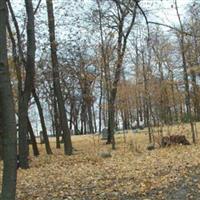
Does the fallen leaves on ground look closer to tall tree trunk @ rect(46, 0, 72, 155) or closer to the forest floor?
the forest floor

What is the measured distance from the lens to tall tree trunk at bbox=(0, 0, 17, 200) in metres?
8.33

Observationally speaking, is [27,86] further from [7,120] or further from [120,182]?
[7,120]

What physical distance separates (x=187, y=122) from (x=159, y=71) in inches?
175

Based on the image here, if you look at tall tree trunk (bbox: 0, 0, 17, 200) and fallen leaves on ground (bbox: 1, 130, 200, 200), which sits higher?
tall tree trunk (bbox: 0, 0, 17, 200)

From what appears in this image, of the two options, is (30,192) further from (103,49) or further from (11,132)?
(103,49)

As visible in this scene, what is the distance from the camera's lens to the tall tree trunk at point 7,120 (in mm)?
8328

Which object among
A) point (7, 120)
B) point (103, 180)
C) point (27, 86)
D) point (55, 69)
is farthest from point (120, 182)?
point (55, 69)

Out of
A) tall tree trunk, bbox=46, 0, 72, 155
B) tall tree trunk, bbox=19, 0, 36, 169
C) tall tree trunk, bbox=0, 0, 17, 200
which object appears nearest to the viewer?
tall tree trunk, bbox=0, 0, 17, 200

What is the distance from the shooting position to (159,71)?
120 feet

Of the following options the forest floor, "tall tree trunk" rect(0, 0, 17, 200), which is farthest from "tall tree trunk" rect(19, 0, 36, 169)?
"tall tree trunk" rect(0, 0, 17, 200)

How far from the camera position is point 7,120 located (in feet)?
27.6

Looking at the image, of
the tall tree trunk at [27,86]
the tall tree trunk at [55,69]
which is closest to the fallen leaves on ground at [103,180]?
the tall tree trunk at [27,86]

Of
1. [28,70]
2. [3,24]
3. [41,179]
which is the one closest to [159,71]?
[28,70]

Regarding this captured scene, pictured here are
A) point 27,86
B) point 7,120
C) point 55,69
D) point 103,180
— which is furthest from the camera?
point 55,69
